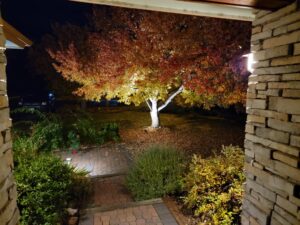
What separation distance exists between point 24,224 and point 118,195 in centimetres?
259

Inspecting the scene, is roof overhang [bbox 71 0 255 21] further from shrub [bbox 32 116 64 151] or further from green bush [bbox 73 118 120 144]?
green bush [bbox 73 118 120 144]

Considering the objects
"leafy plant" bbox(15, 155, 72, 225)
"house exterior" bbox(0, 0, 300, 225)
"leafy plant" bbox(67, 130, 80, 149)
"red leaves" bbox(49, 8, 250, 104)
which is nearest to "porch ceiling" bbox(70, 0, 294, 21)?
"house exterior" bbox(0, 0, 300, 225)

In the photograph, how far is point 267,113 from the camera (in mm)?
2951

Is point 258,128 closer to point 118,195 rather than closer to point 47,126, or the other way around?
point 118,195

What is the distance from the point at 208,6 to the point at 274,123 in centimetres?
157

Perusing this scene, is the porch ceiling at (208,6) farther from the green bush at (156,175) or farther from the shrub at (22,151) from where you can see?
the shrub at (22,151)

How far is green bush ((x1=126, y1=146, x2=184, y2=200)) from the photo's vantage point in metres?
5.98

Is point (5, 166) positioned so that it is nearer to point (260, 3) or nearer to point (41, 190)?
point (41, 190)

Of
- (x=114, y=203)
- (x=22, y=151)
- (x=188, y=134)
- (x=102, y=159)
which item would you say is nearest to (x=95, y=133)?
(x=102, y=159)

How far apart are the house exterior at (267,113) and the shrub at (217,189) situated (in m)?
1.32

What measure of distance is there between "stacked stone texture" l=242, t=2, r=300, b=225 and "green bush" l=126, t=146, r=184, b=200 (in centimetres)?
271

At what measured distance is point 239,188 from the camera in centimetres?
478

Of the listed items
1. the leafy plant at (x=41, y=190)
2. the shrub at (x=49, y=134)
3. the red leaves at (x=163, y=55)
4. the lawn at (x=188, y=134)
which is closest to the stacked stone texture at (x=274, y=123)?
the leafy plant at (x=41, y=190)

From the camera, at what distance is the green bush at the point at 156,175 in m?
5.98
